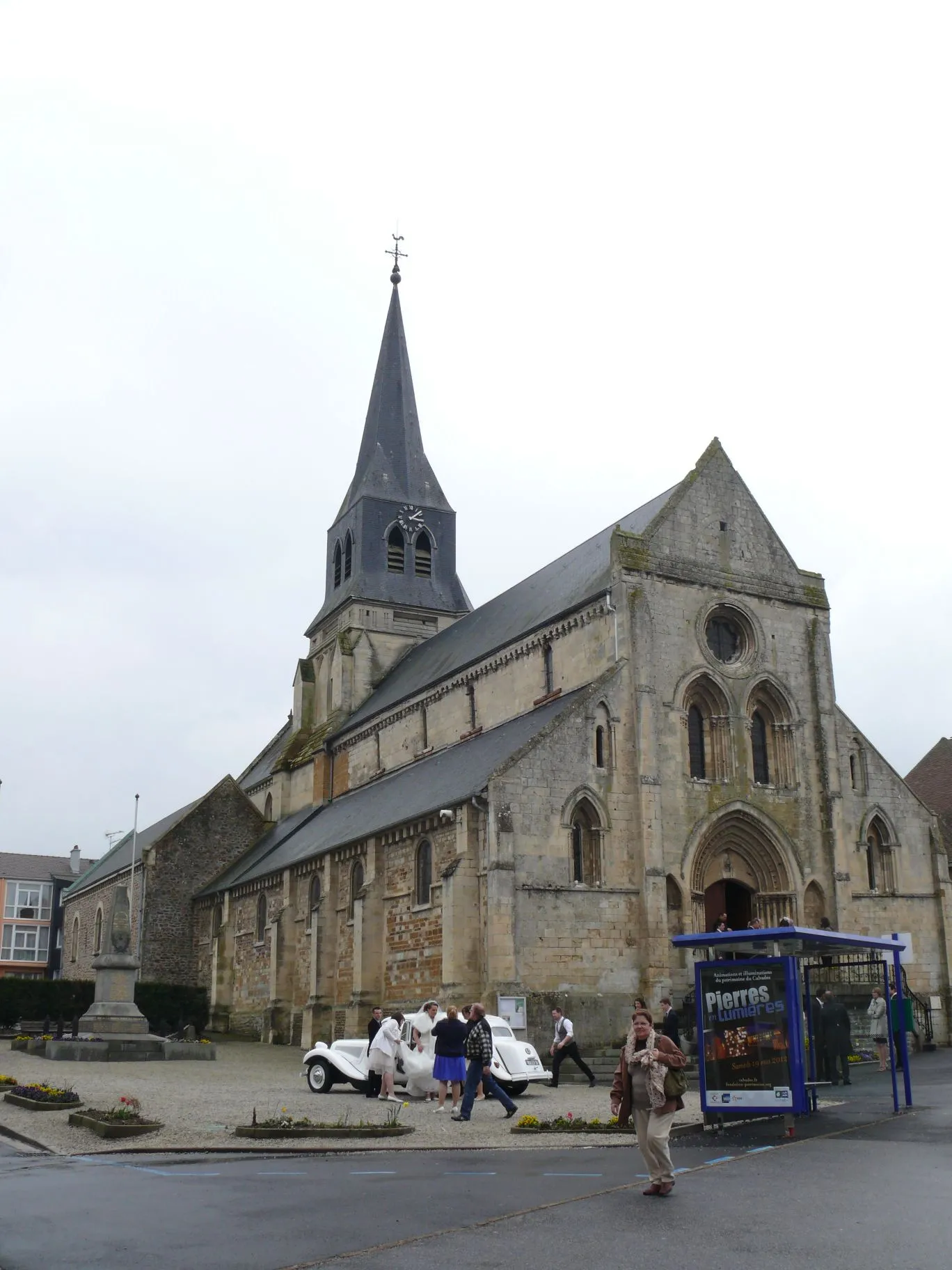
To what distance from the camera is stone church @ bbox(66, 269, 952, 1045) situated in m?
27.0

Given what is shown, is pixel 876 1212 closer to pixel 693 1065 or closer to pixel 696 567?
pixel 693 1065

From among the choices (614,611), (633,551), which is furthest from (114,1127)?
(633,551)

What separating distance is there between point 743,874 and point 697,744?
11.1ft

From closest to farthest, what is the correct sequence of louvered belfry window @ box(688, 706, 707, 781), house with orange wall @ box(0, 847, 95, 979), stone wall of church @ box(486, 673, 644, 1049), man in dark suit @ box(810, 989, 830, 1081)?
man in dark suit @ box(810, 989, 830, 1081), stone wall of church @ box(486, 673, 644, 1049), louvered belfry window @ box(688, 706, 707, 781), house with orange wall @ box(0, 847, 95, 979)

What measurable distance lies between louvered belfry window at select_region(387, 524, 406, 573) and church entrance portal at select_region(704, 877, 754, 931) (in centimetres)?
2180

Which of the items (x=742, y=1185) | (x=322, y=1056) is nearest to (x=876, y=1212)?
(x=742, y=1185)

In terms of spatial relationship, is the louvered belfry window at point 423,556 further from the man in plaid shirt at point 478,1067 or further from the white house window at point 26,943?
the white house window at point 26,943

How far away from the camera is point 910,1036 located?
29.2 meters

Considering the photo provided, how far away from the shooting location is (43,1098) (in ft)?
58.3

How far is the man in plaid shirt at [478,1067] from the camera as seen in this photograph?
55.2ft

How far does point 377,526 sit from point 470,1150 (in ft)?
118

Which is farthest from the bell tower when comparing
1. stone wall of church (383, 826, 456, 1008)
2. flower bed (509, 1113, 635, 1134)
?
flower bed (509, 1113, 635, 1134)

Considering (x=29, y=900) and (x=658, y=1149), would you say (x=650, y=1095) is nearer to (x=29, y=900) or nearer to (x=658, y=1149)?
(x=658, y=1149)

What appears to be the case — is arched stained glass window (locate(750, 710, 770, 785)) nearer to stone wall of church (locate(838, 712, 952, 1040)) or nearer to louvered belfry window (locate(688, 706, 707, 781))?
louvered belfry window (locate(688, 706, 707, 781))
